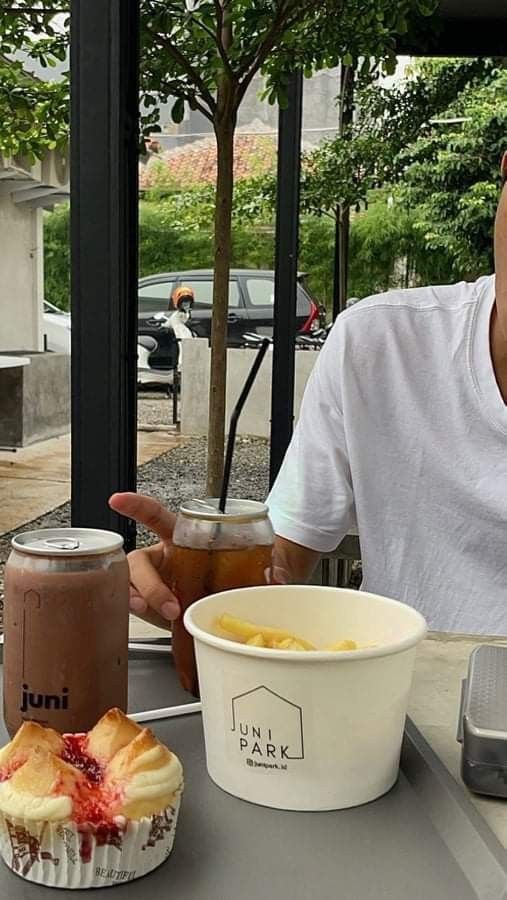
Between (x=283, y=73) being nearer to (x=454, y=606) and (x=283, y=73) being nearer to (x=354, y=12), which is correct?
(x=354, y=12)

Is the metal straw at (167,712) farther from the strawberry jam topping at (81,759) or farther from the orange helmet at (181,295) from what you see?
the orange helmet at (181,295)

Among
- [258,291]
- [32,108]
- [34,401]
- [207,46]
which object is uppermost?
[207,46]

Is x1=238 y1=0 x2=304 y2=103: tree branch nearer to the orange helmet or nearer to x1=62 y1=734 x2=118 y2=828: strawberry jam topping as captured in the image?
x1=62 y1=734 x2=118 y2=828: strawberry jam topping

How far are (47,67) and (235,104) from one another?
0.78 meters

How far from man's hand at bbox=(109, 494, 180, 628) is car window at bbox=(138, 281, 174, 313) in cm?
750

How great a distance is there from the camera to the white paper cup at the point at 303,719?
2.11 ft

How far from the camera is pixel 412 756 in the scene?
737 mm

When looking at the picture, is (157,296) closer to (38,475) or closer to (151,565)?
(38,475)

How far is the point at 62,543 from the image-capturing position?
75 cm

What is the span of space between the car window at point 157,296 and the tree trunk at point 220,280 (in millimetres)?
5685

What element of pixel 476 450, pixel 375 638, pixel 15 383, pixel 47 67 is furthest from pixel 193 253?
pixel 375 638

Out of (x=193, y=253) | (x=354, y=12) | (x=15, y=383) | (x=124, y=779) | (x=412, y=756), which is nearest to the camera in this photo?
(x=124, y=779)

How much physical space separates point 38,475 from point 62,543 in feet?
18.0

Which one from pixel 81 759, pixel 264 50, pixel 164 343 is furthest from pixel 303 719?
pixel 164 343
